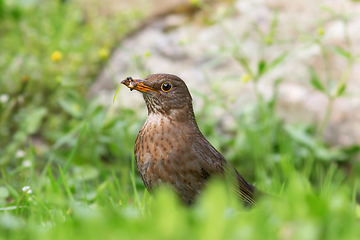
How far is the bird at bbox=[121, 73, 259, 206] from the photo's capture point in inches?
97.2

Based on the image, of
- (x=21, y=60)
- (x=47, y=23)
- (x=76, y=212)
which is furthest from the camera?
(x=47, y=23)

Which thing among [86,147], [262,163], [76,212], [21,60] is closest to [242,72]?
[262,163]

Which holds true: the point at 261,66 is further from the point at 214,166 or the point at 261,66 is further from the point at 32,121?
the point at 32,121

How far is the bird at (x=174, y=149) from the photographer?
247cm

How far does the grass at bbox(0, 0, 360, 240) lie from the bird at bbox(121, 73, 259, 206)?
13 cm

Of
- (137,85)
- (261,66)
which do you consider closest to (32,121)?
(137,85)

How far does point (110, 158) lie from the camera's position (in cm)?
438

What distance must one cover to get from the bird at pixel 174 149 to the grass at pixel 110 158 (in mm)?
135

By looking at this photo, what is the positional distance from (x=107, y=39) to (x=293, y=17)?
2.56 m

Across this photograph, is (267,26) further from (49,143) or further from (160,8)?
(49,143)

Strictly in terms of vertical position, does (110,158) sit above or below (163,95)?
below

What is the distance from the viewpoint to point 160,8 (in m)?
6.11

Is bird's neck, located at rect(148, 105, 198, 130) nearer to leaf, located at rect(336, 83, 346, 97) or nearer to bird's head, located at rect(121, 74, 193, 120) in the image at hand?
bird's head, located at rect(121, 74, 193, 120)

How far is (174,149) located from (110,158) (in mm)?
2017
